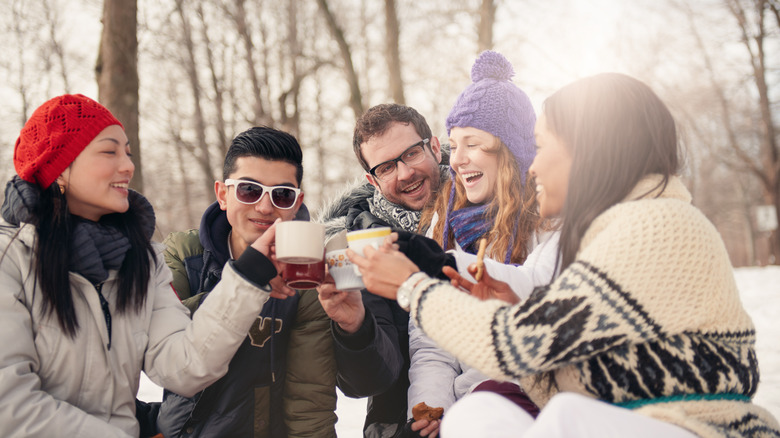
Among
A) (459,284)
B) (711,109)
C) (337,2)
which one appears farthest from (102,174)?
(711,109)

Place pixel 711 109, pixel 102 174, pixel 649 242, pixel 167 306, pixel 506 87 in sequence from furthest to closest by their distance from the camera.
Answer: pixel 711 109 < pixel 506 87 < pixel 167 306 < pixel 102 174 < pixel 649 242

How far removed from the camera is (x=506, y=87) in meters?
2.88

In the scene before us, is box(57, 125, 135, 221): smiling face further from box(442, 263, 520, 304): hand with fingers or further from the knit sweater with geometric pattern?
the knit sweater with geometric pattern

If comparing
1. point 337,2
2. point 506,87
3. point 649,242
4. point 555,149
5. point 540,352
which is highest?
point 337,2

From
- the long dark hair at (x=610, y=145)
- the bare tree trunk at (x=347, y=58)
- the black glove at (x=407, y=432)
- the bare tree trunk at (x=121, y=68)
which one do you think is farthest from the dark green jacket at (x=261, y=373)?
the bare tree trunk at (x=347, y=58)

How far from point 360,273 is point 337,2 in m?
15.1

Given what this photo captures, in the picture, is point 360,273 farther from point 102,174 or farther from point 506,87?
point 506,87

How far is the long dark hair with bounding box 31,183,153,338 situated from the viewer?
1.83m

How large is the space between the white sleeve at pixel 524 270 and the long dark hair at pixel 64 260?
1.25m

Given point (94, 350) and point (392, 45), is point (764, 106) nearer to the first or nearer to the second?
point (392, 45)

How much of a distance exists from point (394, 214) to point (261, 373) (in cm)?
121

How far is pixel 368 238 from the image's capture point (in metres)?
1.78

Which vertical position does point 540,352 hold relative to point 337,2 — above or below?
below

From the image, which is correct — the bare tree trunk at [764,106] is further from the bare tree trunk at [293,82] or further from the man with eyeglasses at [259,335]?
the man with eyeglasses at [259,335]
